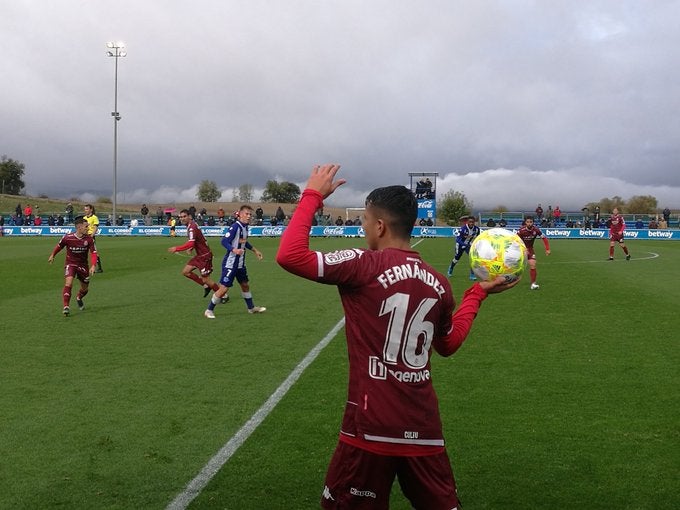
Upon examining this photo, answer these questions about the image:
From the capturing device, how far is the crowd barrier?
52625 millimetres

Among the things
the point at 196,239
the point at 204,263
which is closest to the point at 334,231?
the point at 204,263

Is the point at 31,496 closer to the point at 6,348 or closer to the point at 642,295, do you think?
the point at 6,348

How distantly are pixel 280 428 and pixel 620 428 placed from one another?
10.6 feet

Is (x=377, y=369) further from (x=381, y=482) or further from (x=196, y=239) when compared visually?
(x=196, y=239)

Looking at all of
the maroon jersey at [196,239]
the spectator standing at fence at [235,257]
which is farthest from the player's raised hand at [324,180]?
the maroon jersey at [196,239]

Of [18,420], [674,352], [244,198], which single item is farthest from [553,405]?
[244,198]

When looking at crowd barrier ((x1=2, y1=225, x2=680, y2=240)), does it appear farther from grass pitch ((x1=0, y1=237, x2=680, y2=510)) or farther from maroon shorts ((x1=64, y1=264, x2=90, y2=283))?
grass pitch ((x1=0, y1=237, x2=680, y2=510))

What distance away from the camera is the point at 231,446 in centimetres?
574

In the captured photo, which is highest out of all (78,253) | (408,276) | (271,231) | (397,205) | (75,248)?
(397,205)

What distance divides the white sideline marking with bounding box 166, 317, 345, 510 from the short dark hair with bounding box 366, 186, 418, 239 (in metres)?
2.75

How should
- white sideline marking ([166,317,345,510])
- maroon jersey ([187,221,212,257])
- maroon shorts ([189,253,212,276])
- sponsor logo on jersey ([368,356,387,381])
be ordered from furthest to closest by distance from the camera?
maroon shorts ([189,253,212,276])
maroon jersey ([187,221,212,257])
white sideline marking ([166,317,345,510])
sponsor logo on jersey ([368,356,387,381])

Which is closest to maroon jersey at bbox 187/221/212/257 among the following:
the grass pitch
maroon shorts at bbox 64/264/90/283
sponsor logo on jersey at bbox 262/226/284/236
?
the grass pitch

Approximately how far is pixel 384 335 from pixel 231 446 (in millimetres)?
3174

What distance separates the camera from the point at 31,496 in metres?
4.76
